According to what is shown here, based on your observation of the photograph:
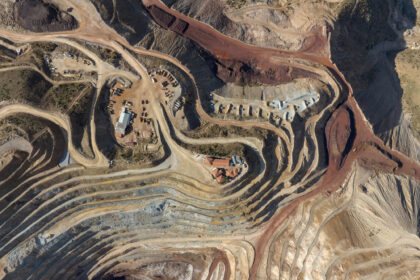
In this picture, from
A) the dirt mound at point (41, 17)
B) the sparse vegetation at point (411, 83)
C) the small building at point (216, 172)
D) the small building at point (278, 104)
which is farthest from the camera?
the sparse vegetation at point (411, 83)

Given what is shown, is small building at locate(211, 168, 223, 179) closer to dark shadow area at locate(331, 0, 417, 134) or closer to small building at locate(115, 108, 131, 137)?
small building at locate(115, 108, 131, 137)

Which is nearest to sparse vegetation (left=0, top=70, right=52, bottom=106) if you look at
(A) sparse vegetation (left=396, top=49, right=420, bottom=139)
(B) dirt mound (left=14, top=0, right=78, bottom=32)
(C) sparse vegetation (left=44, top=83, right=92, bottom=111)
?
(C) sparse vegetation (left=44, top=83, right=92, bottom=111)

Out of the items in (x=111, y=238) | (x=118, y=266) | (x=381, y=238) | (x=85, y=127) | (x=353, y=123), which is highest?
(x=85, y=127)

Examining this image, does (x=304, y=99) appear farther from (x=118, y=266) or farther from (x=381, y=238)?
(x=118, y=266)

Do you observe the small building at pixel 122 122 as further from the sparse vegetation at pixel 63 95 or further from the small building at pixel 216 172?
the small building at pixel 216 172

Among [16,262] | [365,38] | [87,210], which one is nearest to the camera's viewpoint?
[16,262]

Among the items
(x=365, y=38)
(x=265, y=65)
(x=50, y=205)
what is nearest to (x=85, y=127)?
(x=50, y=205)

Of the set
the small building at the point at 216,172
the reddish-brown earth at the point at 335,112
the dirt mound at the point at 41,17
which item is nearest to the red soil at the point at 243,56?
the reddish-brown earth at the point at 335,112
